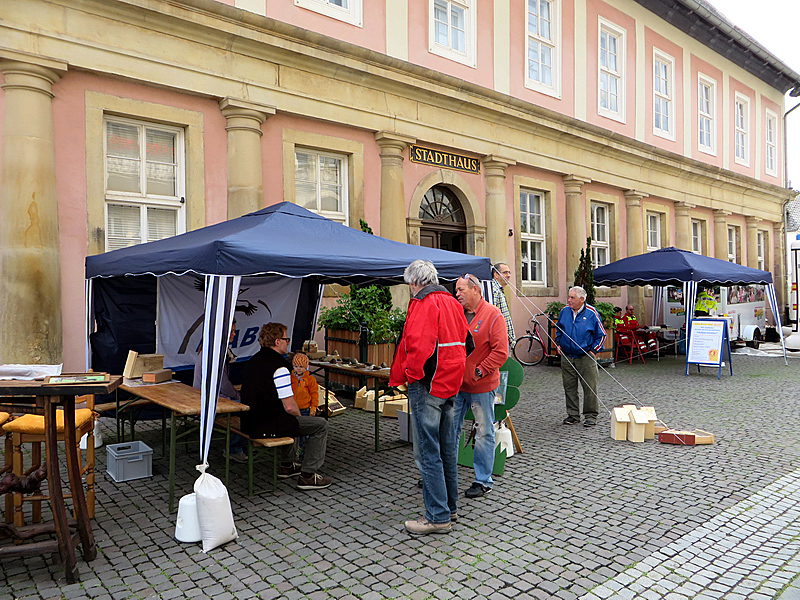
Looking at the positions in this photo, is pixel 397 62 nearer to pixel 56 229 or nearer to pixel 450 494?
pixel 56 229

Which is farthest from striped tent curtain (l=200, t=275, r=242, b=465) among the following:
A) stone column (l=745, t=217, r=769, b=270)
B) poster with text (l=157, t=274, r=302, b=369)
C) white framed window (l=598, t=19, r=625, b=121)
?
stone column (l=745, t=217, r=769, b=270)

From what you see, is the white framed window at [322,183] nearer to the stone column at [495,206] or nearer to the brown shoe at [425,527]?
the stone column at [495,206]

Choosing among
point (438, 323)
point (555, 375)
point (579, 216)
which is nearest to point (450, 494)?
point (438, 323)

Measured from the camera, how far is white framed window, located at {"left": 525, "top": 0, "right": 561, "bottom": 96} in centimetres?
1417

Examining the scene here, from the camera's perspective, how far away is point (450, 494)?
439 centimetres

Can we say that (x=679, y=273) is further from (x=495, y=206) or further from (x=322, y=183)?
(x=322, y=183)

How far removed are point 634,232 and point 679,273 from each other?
16.7 feet

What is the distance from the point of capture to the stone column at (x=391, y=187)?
1127 cm

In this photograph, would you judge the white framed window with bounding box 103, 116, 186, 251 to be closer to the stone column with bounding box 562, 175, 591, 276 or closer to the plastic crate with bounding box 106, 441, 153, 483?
the plastic crate with bounding box 106, 441, 153, 483

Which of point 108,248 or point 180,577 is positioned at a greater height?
point 108,248

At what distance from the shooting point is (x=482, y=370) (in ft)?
15.9

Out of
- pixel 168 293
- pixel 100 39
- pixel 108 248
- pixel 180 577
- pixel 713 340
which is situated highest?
pixel 100 39

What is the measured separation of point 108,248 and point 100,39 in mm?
2726

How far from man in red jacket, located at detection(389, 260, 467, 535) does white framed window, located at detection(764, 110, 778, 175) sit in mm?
24938
